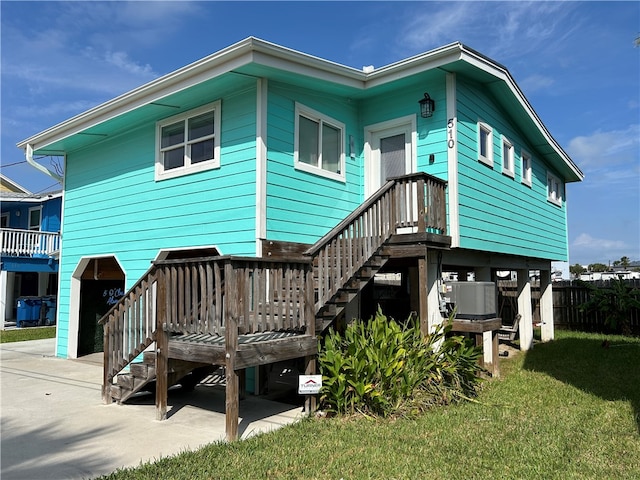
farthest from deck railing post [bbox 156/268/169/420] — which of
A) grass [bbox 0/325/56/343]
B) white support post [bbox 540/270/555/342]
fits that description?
white support post [bbox 540/270/555/342]

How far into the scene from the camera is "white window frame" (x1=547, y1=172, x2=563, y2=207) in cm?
1437

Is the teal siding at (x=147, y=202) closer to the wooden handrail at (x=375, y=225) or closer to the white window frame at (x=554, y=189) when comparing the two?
the wooden handrail at (x=375, y=225)

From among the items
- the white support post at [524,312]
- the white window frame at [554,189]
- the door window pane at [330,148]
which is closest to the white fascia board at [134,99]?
the door window pane at [330,148]

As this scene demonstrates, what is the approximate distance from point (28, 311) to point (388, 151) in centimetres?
1632

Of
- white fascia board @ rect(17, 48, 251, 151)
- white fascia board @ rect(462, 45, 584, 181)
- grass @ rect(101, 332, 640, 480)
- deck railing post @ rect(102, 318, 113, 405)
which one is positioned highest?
white fascia board @ rect(462, 45, 584, 181)

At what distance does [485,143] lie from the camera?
377 inches

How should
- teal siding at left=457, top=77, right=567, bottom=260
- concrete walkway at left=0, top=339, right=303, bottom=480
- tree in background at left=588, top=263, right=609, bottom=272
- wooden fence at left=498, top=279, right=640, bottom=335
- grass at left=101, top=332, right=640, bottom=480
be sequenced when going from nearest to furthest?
grass at left=101, top=332, right=640, bottom=480 < concrete walkway at left=0, top=339, right=303, bottom=480 < teal siding at left=457, top=77, right=567, bottom=260 < wooden fence at left=498, top=279, right=640, bottom=335 < tree in background at left=588, top=263, right=609, bottom=272

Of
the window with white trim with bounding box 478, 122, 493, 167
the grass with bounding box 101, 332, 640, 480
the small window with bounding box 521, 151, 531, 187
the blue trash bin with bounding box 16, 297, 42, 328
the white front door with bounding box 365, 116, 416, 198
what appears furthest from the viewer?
the blue trash bin with bounding box 16, 297, 42, 328

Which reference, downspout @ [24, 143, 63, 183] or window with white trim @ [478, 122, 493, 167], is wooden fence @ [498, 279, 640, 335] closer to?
window with white trim @ [478, 122, 493, 167]

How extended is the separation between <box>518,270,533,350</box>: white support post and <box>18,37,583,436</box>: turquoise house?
54.4 inches

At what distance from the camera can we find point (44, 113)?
71.5 ft

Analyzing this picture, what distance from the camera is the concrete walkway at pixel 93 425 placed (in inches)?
180

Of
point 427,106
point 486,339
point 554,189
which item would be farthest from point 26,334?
point 554,189

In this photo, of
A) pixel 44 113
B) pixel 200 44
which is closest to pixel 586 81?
pixel 200 44
